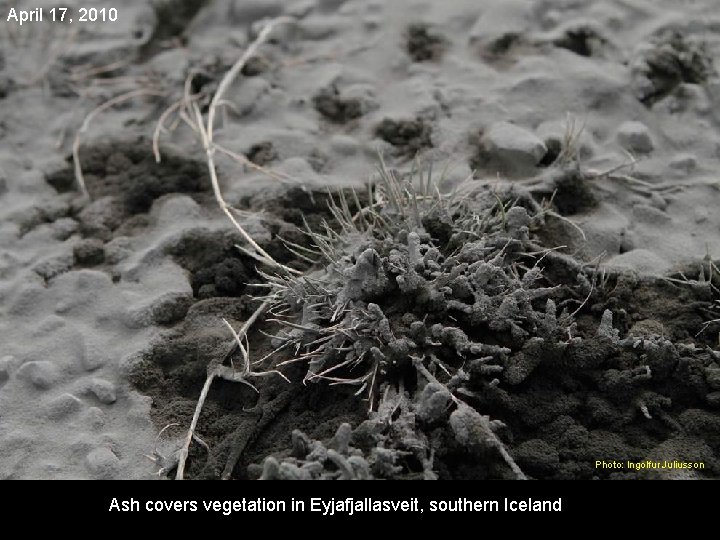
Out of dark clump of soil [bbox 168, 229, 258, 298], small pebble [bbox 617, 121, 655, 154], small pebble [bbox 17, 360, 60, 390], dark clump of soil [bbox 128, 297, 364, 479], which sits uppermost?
small pebble [bbox 617, 121, 655, 154]

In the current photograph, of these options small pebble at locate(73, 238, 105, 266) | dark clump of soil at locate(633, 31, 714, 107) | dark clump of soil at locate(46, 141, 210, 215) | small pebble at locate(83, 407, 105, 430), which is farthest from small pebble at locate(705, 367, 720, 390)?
small pebble at locate(73, 238, 105, 266)

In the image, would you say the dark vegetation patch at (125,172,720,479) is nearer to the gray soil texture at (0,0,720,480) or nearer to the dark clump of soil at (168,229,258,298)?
the gray soil texture at (0,0,720,480)

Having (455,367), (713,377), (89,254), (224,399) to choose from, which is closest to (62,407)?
(224,399)

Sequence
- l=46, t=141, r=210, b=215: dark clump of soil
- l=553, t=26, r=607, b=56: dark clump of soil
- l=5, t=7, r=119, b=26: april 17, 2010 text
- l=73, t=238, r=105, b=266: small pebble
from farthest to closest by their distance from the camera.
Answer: l=5, t=7, r=119, b=26: april 17, 2010 text → l=553, t=26, r=607, b=56: dark clump of soil → l=46, t=141, r=210, b=215: dark clump of soil → l=73, t=238, r=105, b=266: small pebble

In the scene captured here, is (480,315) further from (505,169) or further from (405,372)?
(505,169)

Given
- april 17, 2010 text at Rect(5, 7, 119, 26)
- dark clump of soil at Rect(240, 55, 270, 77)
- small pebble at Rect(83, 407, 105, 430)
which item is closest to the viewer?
small pebble at Rect(83, 407, 105, 430)

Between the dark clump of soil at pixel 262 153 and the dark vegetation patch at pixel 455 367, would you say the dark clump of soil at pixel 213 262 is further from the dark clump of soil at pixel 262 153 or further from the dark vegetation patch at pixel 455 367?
the dark clump of soil at pixel 262 153
